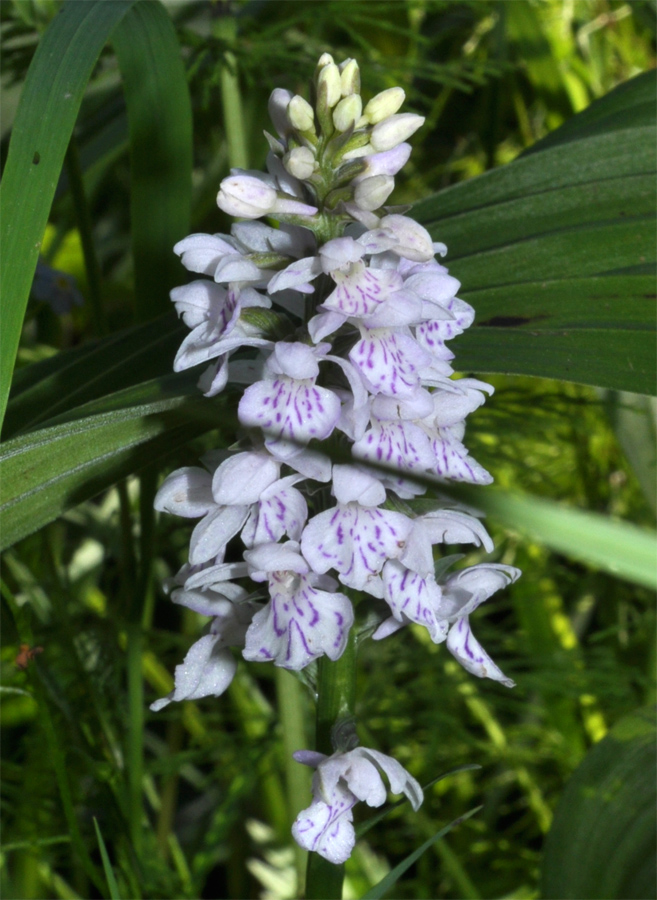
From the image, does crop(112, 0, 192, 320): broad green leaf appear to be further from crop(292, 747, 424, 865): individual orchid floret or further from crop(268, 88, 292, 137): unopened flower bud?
crop(292, 747, 424, 865): individual orchid floret

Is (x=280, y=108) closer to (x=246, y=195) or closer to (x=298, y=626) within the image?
(x=246, y=195)

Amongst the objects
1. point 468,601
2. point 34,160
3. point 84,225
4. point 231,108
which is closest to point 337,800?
point 468,601

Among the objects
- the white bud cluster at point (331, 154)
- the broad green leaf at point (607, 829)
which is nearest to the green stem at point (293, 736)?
the broad green leaf at point (607, 829)

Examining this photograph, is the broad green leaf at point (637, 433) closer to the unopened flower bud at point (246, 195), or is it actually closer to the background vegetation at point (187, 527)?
the background vegetation at point (187, 527)

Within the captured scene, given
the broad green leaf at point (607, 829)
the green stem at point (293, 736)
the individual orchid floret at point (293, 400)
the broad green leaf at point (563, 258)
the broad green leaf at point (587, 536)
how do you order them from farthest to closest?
the green stem at point (293, 736)
the broad green leaf at point (607, 829)
the broad green leaf at point (563, 258)
the individual orchid floret at point (293, 400)
the broad green leaf at point (587, 536)

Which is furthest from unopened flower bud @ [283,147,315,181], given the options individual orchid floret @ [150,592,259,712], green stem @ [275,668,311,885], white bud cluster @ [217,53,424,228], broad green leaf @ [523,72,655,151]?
green stem @ [275,668,311,885]

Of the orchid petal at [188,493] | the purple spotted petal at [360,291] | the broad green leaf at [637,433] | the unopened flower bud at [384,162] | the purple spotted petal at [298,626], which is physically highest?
the unopened flower bud at [384,162]
